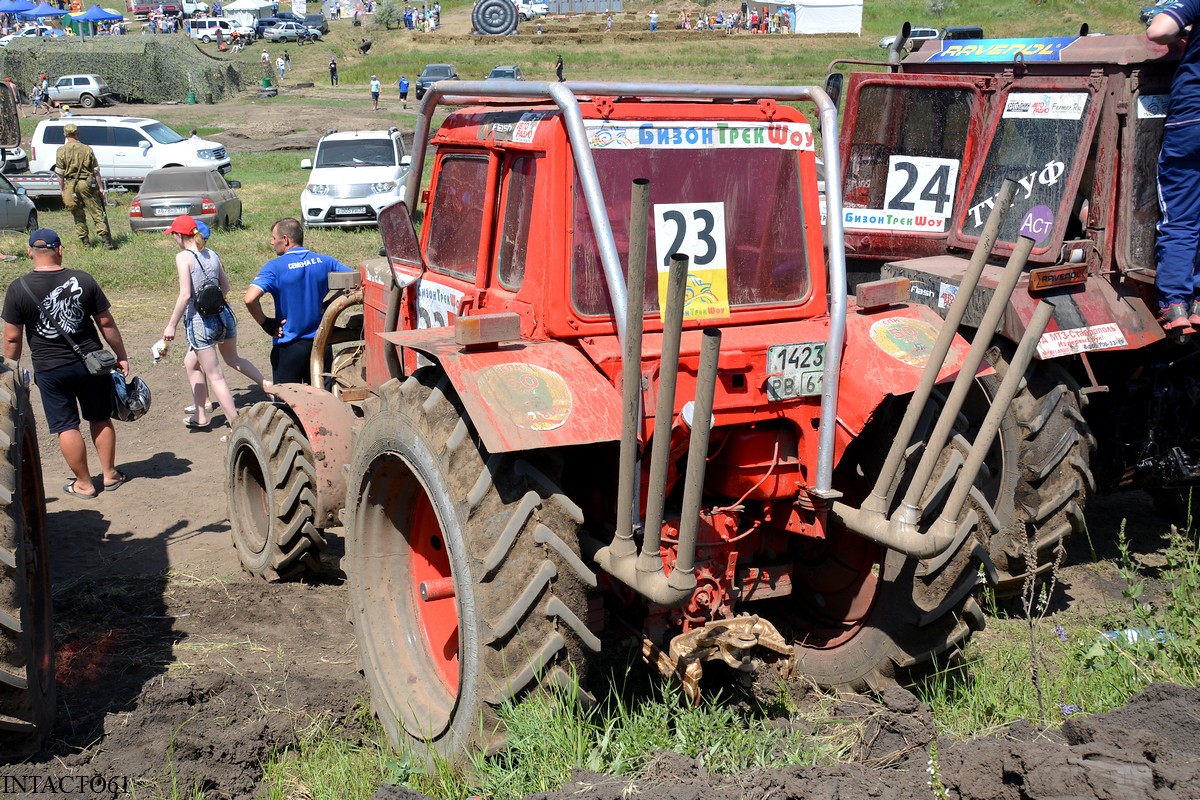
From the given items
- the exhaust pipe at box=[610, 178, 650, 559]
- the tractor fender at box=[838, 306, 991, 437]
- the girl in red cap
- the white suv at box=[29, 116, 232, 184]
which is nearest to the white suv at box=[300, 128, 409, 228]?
the white suv at box=[29, 116, 232, 184]

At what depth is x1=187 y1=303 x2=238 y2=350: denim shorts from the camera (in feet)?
29.3

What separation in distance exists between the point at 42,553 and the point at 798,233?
3.66 metres

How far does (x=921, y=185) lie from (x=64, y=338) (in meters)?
5.85

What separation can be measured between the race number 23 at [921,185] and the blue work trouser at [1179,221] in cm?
136

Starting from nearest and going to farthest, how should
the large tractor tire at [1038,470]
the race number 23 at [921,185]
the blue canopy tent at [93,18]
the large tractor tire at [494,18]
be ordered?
the large tractor tire at [1038,470] → the race number 23 at [921,185] → the large tractor tire at [494,18] → the blue canopy tent at [93,18]

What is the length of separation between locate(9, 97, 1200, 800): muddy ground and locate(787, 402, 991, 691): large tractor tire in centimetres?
28

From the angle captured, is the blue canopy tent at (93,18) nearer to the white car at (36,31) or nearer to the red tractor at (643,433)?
the white car at (36,31)

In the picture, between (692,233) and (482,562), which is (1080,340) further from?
(482,562)

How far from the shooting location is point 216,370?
9.02 metres

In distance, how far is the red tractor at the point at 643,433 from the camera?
353 cm

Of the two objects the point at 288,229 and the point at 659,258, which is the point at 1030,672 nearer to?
the point at 659,258

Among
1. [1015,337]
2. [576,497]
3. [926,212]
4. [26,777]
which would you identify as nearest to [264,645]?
[26,777]

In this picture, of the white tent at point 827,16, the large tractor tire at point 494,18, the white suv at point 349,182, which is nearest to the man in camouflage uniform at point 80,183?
the white suv at point 349,182

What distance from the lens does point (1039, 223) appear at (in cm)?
610
